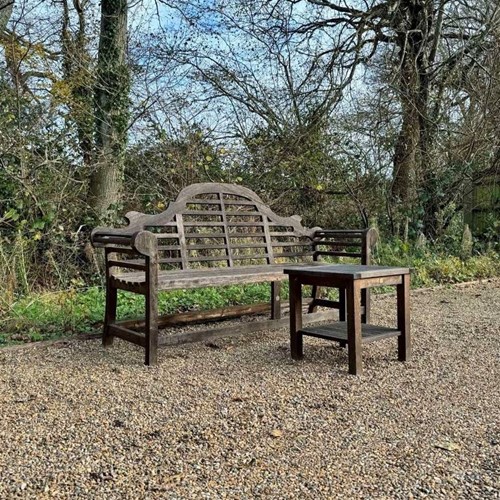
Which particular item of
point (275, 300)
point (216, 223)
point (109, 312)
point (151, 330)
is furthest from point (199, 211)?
point (151, 330)

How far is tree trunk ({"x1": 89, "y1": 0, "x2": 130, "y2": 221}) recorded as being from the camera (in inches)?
230

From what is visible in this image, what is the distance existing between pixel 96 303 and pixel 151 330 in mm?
1658

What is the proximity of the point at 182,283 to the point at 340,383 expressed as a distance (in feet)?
3.60

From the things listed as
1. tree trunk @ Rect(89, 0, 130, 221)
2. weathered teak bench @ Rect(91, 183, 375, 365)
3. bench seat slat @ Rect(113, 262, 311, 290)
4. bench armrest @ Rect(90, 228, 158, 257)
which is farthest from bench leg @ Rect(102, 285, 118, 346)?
tree trunk @ Rect(89, 0, 130, 221)

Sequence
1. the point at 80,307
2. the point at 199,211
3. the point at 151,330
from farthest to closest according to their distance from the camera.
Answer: the point at 80,307, the point at 199,211, the point at 151,330

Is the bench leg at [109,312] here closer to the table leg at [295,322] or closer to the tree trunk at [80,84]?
the table leg at [295,322]

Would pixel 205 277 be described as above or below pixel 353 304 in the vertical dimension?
above

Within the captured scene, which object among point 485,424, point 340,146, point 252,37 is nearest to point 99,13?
point 252,37

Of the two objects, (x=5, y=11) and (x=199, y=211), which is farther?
(x=5, y=11)

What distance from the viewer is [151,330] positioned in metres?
3.12

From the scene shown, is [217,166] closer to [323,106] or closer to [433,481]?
[323,106]

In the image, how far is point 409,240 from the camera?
26.6 feet

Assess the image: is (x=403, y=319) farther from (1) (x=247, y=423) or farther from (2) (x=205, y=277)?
(1) (x=247, y=423)

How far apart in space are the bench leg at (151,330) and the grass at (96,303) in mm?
971
